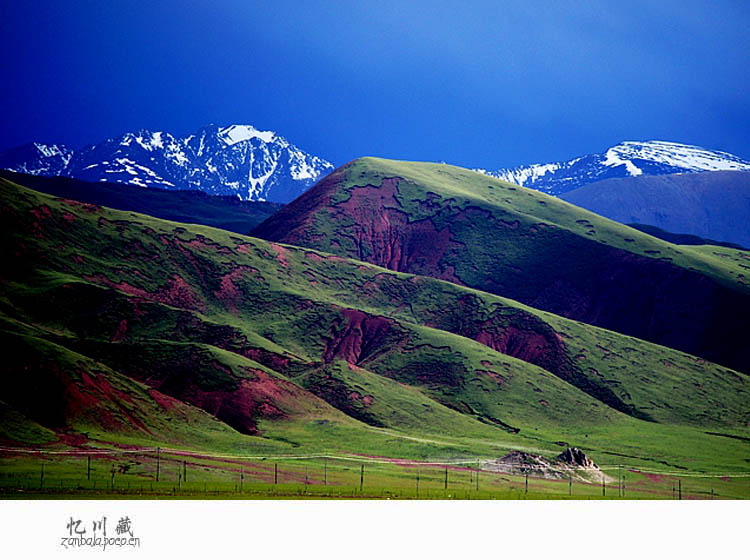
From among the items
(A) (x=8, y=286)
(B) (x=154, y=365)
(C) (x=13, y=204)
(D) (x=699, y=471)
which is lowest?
(D) (x=699, y=471)

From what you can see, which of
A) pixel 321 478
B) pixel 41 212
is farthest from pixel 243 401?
pixel 41 212

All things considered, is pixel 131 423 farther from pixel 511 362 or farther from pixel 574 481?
pixel 511 362

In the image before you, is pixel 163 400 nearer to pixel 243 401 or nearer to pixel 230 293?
pixel 243 401

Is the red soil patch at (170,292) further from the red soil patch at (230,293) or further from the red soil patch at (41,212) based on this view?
the red soil patch at (41,212)

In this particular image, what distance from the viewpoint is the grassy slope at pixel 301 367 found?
14338cm

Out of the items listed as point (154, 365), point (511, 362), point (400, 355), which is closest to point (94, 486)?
point (154, 365)

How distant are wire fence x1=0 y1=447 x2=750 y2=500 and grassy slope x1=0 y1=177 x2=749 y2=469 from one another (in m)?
9.74

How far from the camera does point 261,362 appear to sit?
6540 inches

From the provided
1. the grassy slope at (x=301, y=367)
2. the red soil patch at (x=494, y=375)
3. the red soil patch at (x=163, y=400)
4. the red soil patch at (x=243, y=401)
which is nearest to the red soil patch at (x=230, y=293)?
the grassy slope at (x=301, y=367)

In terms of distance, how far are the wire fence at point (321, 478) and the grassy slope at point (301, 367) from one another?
9738 mm

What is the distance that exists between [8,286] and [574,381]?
10658cm

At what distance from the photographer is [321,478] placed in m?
107

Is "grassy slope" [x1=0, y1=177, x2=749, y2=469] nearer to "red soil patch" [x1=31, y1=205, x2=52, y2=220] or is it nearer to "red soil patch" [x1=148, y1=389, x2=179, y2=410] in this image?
"red soil patch" [x1=31, y1=205, x2=52, y2=220]

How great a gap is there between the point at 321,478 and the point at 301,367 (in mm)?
60570
